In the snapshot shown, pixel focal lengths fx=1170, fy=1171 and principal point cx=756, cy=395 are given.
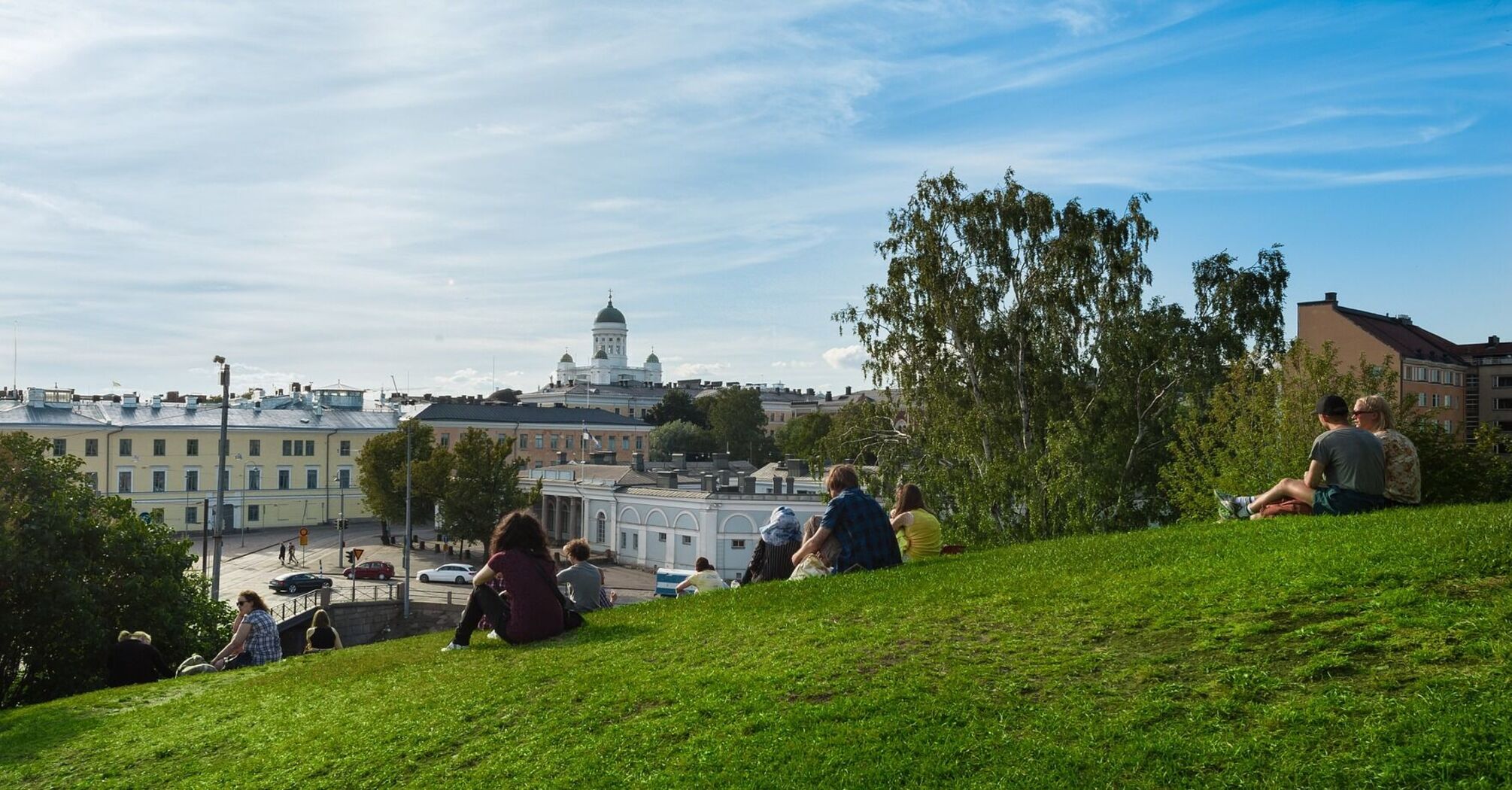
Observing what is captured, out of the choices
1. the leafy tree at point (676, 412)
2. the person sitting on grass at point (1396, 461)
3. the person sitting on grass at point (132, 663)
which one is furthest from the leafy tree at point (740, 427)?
the person sitting on grass at point (1396, 461)

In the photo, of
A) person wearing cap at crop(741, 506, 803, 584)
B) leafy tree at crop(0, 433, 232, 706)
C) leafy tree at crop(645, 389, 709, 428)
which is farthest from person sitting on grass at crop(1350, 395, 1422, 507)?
leafy tree at crop(645, 389, 709, 428)

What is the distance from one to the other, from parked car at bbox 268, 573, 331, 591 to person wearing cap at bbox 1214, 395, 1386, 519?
4729 centimetres

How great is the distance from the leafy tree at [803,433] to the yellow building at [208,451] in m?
35.0

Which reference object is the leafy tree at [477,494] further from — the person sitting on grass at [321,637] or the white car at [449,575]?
the person sitting on grass at [321,637]

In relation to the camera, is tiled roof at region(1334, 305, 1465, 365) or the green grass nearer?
the green grass

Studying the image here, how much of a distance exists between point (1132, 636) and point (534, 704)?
4819 mm

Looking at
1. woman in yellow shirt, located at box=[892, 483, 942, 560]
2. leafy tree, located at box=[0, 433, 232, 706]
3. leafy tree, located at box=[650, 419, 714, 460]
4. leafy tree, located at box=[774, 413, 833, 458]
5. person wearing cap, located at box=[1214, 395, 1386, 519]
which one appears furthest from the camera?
leafy tree, located at box=[650, 419, 714, 460]

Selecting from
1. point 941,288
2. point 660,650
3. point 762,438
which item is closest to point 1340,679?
point 660,650

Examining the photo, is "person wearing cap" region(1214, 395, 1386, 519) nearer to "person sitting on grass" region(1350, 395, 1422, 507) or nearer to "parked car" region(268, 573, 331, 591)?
"person sitting on grass" region(1350, 395, 1422, 507)

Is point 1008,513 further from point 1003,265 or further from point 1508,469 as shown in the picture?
point 1508,469

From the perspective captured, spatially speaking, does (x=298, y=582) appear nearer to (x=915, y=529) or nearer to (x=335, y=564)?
(x=335, y=564)

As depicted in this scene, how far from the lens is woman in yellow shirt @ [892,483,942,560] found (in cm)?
1609

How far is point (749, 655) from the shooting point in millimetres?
10203

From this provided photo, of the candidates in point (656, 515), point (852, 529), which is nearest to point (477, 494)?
point (656, 515)
